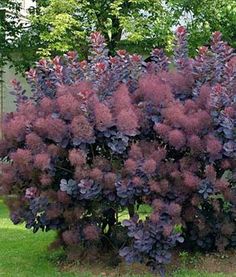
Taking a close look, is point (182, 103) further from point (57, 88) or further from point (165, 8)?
point (165, 8)

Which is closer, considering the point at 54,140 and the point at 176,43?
the point at 54,140

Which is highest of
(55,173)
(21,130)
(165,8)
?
(165,8)

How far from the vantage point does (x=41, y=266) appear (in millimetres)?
6797

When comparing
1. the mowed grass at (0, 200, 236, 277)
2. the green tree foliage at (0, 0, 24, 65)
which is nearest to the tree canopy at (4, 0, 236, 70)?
the green tree foliage at (0, 0, 24, 65)

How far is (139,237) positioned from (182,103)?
148cm

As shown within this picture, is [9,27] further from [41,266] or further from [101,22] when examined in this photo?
[41,266]

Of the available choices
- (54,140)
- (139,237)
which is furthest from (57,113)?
(139,237)

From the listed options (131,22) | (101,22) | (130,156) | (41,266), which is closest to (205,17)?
(131,22)

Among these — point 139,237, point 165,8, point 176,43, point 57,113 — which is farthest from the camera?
point 165,8

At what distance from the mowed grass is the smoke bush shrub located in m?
0.25

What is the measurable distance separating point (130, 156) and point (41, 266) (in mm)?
1781

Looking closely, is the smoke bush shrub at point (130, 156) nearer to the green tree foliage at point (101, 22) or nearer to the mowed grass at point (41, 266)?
the mowed grass at point (41, 266)

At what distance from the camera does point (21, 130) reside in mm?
6383

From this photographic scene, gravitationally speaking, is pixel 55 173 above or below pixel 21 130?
below
